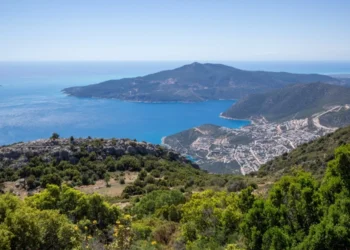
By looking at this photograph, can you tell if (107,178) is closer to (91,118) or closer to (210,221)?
(210,221)

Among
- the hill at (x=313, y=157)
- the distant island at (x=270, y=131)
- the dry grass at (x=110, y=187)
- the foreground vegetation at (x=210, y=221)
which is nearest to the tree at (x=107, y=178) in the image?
the dry grass at (x=110, y=187)

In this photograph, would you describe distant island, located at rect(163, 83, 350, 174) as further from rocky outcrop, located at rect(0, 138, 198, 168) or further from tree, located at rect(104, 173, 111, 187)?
tree, located at rect(104, 173, 111, 187)

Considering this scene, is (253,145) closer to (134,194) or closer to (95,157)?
(95,157)

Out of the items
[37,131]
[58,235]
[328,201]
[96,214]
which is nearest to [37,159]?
[96,214]

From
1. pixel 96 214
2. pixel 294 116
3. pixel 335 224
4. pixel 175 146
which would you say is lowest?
pixel 175 146

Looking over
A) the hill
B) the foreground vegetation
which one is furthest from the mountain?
the foreground vegetation

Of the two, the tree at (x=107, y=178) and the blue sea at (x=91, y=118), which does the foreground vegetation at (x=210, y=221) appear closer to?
the tree at (x=107, y=178)
